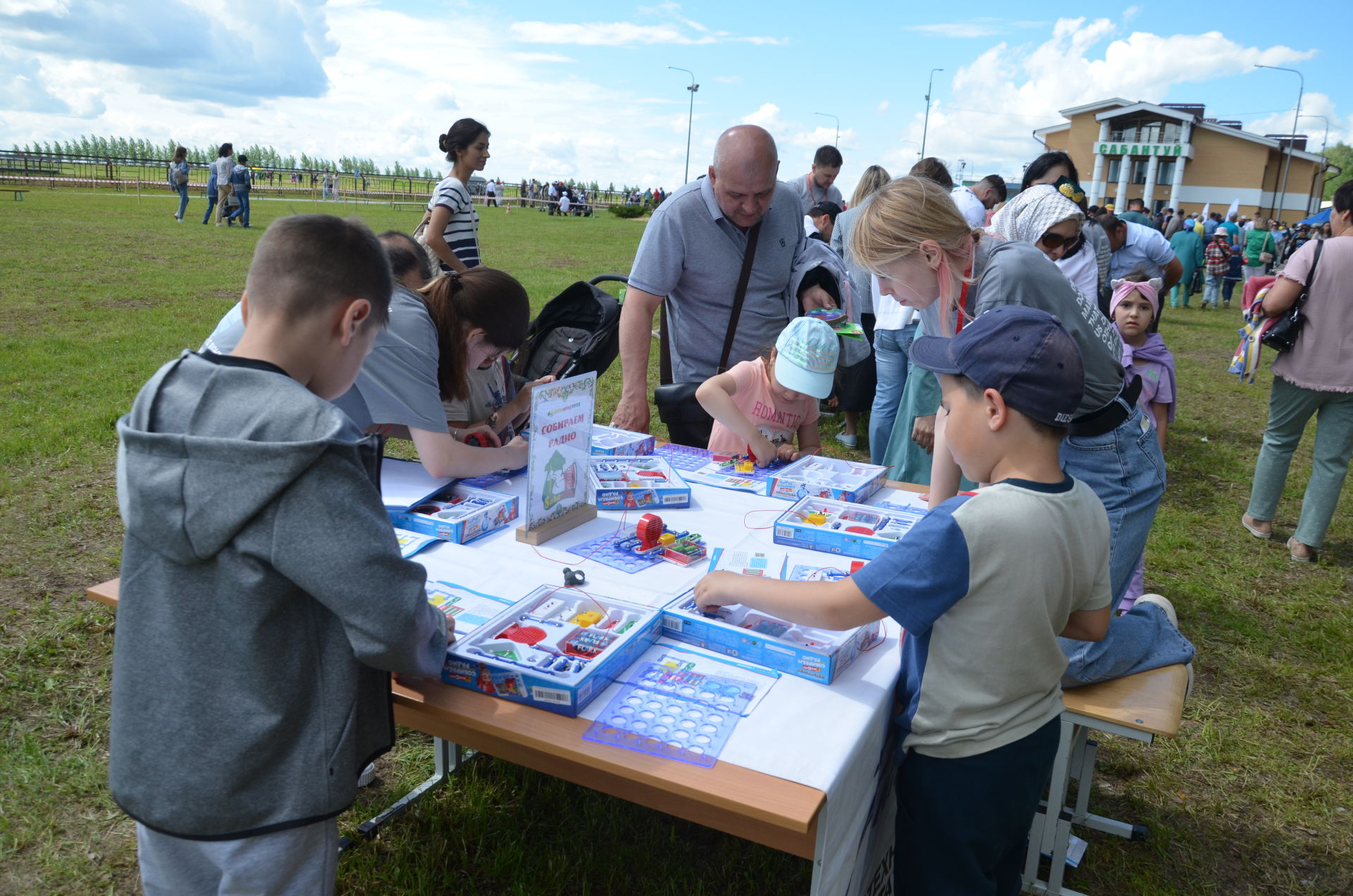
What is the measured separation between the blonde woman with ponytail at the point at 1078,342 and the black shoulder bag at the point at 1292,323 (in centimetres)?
280

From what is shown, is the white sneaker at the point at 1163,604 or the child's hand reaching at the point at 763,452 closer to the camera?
the white sneaker at the point at 1163,604

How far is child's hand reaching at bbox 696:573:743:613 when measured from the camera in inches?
67.1

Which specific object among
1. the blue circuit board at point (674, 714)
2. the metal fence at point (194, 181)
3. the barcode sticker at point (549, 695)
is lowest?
the blue circuit board at point (674, 714)

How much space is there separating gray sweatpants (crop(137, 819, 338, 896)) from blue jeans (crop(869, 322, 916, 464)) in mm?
3771

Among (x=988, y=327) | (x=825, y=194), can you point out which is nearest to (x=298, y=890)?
(x=988, y=327)

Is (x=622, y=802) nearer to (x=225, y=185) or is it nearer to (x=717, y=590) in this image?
(x=717, y=590)

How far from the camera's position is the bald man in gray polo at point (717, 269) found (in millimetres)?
3371

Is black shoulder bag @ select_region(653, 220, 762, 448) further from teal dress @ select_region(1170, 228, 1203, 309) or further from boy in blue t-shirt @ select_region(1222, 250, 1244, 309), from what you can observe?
boy in blue t-shirt @ select_region(1222, 250, 1244, 309)

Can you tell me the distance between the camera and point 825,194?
7.34 metres

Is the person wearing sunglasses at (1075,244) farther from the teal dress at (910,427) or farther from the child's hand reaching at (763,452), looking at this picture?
the child's hand reaching at (763,452)

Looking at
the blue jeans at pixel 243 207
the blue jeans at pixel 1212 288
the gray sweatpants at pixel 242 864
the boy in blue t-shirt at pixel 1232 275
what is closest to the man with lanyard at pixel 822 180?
the gray sweatpants at pixel 242 864

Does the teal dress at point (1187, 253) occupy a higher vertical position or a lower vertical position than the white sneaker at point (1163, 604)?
higher

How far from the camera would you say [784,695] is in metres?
1.60

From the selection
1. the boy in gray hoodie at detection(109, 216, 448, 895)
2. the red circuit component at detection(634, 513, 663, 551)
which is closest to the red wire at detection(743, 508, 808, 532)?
the red circuit component at detection(634, 513, 663, 551)
